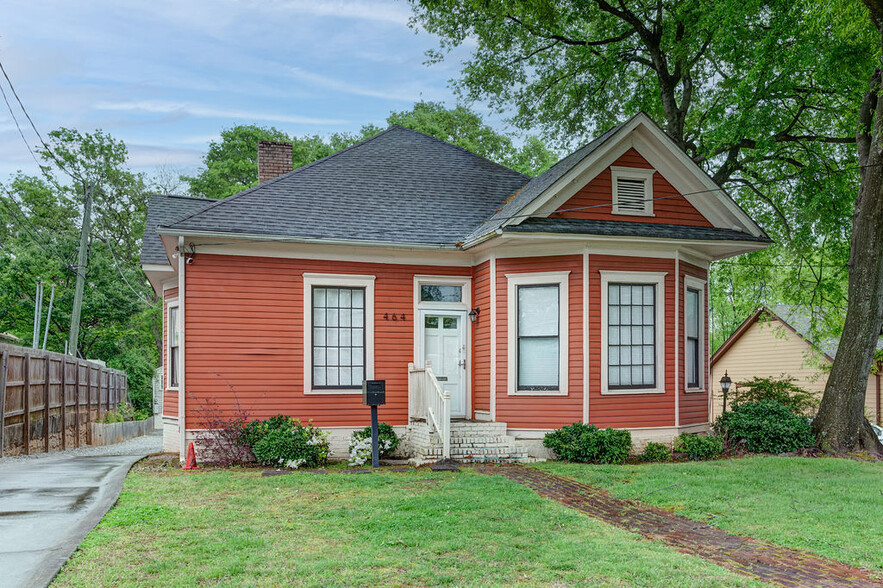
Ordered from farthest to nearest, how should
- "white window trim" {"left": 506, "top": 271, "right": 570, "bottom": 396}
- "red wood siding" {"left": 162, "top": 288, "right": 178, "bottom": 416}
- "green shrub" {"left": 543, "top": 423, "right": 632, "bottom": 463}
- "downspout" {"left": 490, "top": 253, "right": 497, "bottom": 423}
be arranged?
"red wood siding" {"left": 162, "top": 288, "right": 178, "bottom": 416}, "downspout" {"left": 490, "top": 253, "right": 497, "bottom": 423}, "white window trim" {"left": 506, "top": 271, "right": 570, "bottom": 396}, "green shrub" {"left": 543, "top": 423, "right": 632, "bottom": 463}

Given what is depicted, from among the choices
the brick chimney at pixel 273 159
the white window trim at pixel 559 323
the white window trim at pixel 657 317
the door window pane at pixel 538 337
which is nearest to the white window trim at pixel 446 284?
the white window trim at pixel 559 323

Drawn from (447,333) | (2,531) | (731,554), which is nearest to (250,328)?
(447,333)

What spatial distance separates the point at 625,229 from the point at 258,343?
6.91 meters

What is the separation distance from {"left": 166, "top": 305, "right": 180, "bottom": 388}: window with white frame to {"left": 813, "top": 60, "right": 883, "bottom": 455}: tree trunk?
12.5 metres

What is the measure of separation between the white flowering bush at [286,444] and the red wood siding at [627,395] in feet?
15.7

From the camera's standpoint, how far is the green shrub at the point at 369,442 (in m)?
12.9

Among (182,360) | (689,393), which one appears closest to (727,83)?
(689,393)

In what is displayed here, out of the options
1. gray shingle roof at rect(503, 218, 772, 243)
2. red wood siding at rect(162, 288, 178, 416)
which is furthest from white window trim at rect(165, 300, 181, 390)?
gray shingle roof at rect(503, 218, 772, 243)

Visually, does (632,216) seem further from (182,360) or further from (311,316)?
(182,360)

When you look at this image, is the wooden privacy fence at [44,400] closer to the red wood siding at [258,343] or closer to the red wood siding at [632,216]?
the red wood siding at [258,343]

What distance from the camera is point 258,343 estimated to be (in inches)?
532

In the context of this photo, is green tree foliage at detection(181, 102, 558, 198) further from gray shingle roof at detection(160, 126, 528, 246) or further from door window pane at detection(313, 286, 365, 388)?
door window pane at detection(313, 286, 365, 388)

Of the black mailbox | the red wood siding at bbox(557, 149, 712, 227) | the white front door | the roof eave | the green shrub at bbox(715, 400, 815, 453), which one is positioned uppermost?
the red wood siding at bbox(557, 149, 712, 227)

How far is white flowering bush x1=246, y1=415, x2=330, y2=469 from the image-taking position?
12.4 metres
